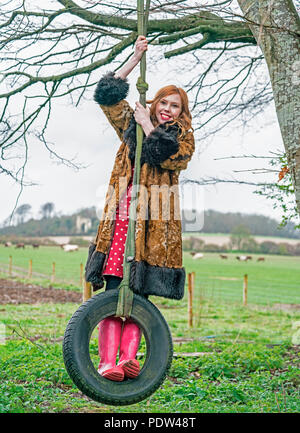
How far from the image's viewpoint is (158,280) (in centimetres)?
287

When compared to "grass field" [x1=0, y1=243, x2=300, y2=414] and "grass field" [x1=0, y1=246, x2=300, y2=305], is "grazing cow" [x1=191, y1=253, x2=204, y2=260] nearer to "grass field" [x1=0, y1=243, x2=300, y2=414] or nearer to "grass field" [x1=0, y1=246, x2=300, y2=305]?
"grass field" [x1=0, y1=246, x2=300, y2=305]

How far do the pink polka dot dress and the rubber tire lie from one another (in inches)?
10.0

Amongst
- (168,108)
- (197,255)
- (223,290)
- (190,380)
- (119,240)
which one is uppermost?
(168,108)

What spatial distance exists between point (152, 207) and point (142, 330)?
0.71 m

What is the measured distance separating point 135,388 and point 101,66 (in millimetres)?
3587

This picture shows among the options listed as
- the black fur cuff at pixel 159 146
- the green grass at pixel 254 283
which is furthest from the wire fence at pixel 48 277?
the black fur cuff at pixel 159 146

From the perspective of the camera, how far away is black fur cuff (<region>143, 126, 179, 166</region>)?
285 cm

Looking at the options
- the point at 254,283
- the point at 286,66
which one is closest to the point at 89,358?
the point at 286,66

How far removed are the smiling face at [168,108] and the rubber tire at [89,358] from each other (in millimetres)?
1182

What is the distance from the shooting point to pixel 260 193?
5.82 metres

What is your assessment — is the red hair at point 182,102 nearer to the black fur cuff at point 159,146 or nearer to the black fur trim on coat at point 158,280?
the black fur cuff at point 159,146

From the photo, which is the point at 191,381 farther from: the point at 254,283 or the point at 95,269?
the point at 254,283

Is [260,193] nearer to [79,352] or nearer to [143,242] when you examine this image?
[143,242]
